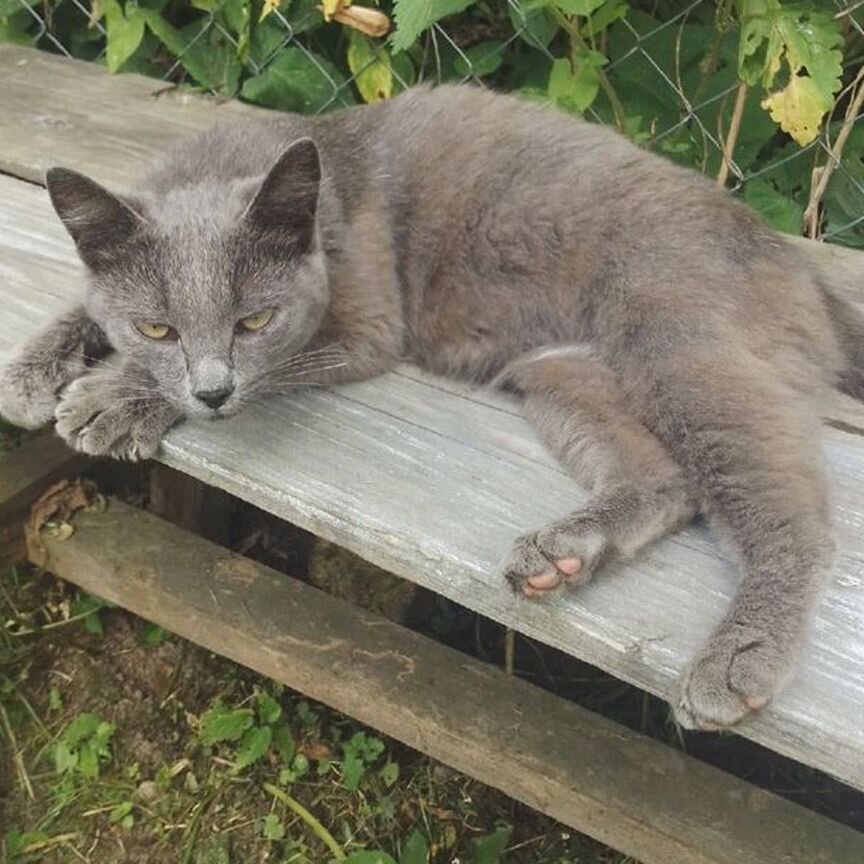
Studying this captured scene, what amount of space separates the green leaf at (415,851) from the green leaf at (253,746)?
337mm

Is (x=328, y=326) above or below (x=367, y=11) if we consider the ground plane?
below

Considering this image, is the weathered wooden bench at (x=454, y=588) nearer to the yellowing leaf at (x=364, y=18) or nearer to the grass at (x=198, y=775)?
the grass at (x=198, y=775)

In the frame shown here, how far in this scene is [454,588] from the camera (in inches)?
53.1

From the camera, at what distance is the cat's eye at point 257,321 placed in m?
1.55

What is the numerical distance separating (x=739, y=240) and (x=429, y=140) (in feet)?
1.75

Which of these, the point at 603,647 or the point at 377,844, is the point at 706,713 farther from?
the point at 377,844

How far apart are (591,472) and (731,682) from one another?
371 millimetres

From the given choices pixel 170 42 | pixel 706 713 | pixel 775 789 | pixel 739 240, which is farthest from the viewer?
pixel 170 42

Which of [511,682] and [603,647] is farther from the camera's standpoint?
[511,682]

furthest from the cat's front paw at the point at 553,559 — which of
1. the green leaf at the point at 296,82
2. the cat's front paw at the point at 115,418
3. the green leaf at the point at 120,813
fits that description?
the green leaf at the point at 296,82

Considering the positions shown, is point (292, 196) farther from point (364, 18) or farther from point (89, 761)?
point (89, 761)

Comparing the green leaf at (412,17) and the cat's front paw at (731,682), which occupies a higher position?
the green leaf at (412,17)

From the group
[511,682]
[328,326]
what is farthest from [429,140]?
[511,682]

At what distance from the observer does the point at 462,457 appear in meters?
1.50
